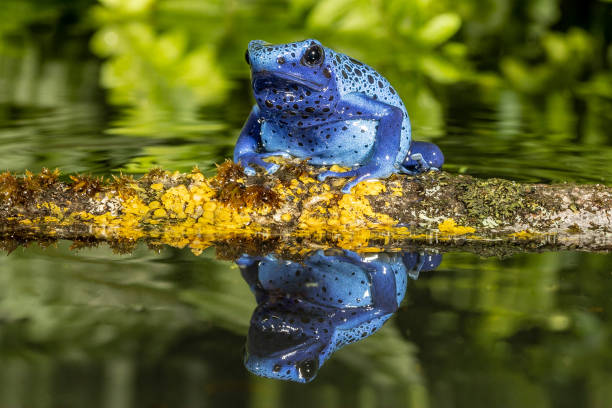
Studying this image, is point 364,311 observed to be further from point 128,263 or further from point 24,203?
point 24,203

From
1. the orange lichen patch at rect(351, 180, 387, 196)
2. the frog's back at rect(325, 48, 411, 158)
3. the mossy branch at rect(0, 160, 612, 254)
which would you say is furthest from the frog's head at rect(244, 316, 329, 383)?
the frog's back at rect(325, 48, 411, 158)

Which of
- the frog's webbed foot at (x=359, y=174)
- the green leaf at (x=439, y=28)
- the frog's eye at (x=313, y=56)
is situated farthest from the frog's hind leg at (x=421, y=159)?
the green leaf at (x=439, y=28)

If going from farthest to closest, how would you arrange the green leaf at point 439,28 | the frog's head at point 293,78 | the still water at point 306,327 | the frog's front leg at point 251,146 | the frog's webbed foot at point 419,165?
1. the green leaf at point 439,28
2. the frog's webbed foot at point 419,165
3. the frog's front leg at point 251,146
4. the frog's head at point 293,78
5. the still water at point 306,327

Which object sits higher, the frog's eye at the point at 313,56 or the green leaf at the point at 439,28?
the green leaf at the point at 439,28

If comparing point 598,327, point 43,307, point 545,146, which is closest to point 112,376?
point 43,307

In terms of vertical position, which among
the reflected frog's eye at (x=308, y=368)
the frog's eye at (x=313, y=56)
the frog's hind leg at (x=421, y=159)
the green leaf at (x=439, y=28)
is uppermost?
the green leaf at (x=439, y=28)

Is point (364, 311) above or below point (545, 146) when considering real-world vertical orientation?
below

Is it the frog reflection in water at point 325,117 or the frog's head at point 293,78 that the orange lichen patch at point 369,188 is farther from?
the frog's head at point 293,78
